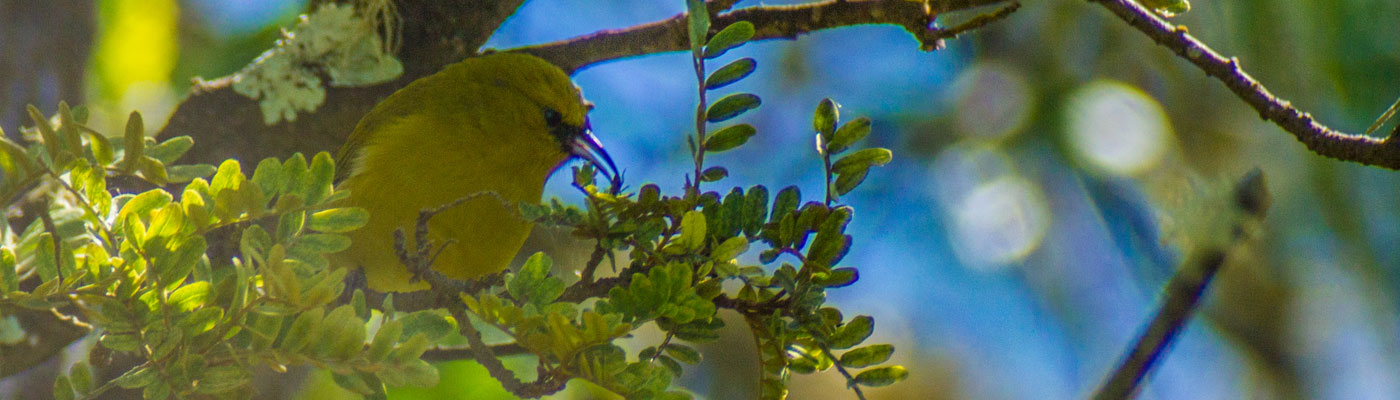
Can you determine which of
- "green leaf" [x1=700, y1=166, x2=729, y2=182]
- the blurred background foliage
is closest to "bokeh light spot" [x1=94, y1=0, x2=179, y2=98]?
the blurred background foliage

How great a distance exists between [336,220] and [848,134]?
29.5 inches

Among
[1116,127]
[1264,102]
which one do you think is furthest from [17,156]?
[1116,127]

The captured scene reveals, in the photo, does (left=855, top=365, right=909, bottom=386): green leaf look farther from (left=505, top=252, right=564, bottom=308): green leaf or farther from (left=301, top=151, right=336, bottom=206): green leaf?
(left=301, top=151, right=336, bottom=206): green leaf

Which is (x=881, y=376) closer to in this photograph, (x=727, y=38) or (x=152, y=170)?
(x=727, y=38)

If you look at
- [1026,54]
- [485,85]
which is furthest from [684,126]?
[1026,54]

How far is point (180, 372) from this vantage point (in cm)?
124

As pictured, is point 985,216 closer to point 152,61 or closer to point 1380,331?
point 1380,331

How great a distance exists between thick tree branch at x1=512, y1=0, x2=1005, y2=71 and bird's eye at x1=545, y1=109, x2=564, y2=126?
6.9 inches

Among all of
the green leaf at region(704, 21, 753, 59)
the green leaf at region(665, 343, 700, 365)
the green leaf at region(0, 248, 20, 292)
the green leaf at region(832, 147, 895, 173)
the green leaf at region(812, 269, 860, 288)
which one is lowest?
the green leaf at region(665, 343, 700, 365)

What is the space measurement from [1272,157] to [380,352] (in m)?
4.33

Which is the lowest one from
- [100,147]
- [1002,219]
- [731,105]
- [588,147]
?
[1002,219]

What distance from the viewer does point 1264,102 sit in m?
1.48

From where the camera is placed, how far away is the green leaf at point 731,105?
143cm

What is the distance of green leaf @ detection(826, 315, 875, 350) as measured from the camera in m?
1.41
